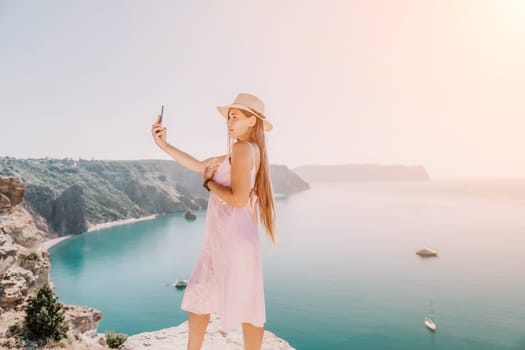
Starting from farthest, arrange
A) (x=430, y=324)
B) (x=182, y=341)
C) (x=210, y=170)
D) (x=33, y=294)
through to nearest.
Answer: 1. (x=430, y=324)
2. (x=33, y=294)
3. (x=182, y=341)
4. (x=210, y=170)

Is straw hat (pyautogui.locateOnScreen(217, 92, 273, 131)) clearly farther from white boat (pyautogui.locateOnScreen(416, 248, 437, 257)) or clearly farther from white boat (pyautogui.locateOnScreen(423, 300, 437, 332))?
white boat (pyautogui.locateOnScreen(416, 248, 437, 257))

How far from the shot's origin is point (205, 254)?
8.83 feet

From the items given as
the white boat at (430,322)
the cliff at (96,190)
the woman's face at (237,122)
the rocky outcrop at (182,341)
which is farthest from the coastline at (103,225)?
the woman's face at (237,122)

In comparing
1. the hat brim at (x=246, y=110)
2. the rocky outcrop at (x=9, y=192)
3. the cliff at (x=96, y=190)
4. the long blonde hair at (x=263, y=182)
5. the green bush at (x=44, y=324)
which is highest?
the cliff at (x=96, y=190)

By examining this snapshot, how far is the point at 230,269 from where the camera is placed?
2.51 m

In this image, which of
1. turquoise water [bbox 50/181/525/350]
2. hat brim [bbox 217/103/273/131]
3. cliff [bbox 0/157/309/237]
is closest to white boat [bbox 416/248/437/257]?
turquoise water [bbox 50/181/525/350]

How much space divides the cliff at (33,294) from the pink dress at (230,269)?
4304mm

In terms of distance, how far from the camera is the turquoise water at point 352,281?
34812 mm

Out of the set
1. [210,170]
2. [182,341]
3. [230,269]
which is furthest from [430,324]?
[210,170]

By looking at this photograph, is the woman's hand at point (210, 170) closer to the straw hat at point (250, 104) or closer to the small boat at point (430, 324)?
the straw hat at point (250, 104)

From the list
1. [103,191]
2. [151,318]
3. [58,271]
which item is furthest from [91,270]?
[103,191]

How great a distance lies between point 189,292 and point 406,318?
4036cm

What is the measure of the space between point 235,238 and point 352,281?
49262 mm

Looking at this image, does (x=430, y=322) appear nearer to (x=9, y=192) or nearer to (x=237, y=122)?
(x=9, y=192)
